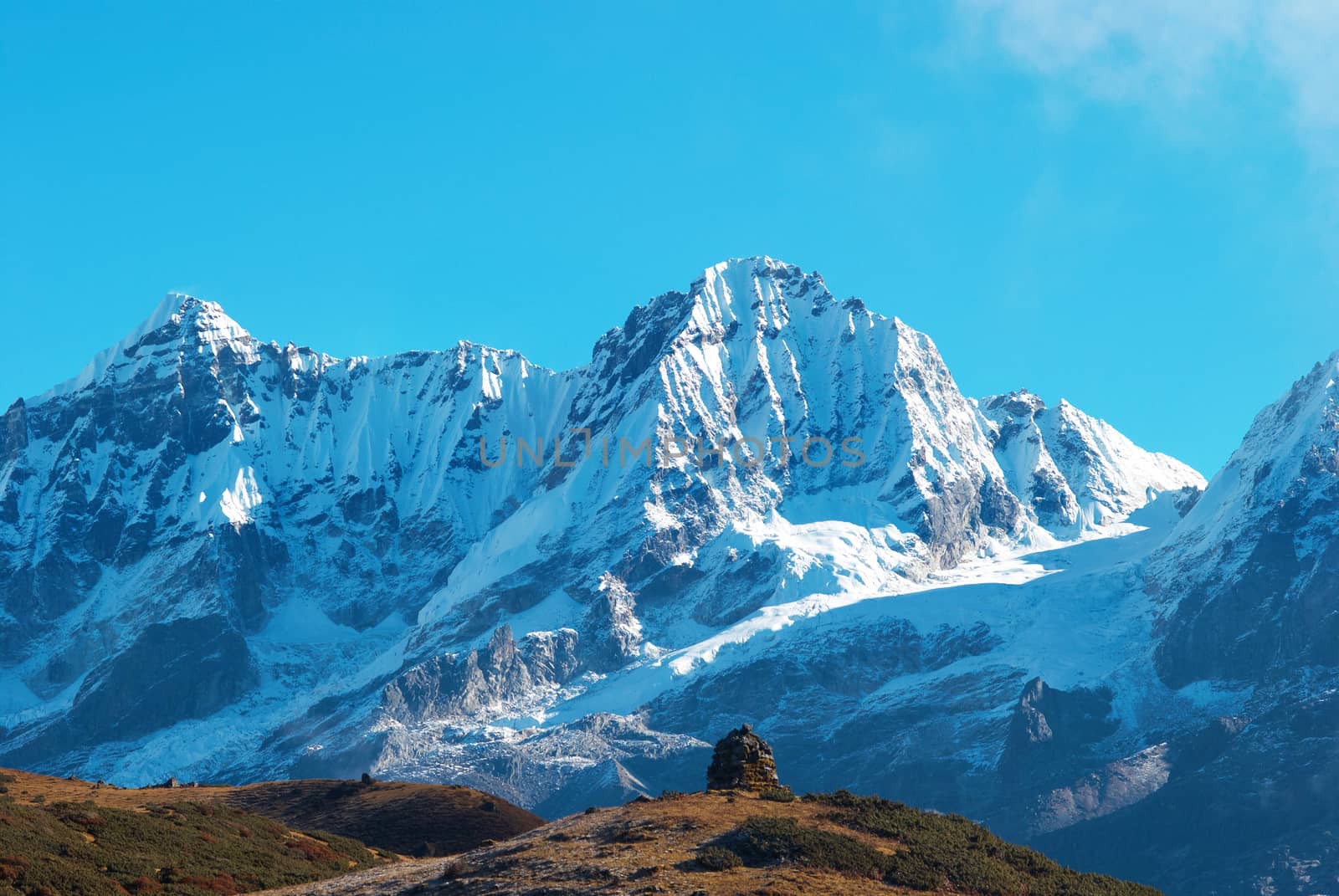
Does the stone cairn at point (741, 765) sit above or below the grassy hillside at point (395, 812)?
below

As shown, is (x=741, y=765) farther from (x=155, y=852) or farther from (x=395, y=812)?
(x=395, y=812)

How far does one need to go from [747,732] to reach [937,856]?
76.5ft

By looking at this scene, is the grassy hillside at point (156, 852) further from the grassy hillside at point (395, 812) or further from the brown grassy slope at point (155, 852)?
the grassy hillside at point (395, 812)

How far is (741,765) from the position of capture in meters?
111

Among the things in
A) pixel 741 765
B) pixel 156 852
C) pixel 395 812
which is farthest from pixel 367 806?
pixel 741 765

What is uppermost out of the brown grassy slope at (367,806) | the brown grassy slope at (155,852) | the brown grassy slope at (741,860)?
the brown grassy slope at (367,806)

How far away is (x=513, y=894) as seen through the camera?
8375 cm

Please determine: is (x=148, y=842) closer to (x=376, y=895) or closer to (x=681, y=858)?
(x=376, y=895)

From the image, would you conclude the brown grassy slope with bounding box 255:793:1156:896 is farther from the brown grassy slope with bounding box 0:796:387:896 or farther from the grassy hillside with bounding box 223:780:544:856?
the grassy hillside with bounding box 223:780:544:856

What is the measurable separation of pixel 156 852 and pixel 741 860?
4732 centimetres

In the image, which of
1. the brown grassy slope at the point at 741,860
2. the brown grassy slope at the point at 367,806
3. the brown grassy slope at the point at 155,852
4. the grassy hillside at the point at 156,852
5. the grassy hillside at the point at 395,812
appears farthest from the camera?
the grassy hillside at the point at 395,812

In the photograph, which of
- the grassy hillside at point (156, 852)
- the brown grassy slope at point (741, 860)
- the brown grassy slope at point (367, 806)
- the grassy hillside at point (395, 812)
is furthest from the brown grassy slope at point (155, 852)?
the grassy hillside at point (395, 812)

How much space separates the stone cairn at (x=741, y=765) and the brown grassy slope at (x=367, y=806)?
48070 mm

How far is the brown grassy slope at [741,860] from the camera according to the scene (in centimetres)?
8462
